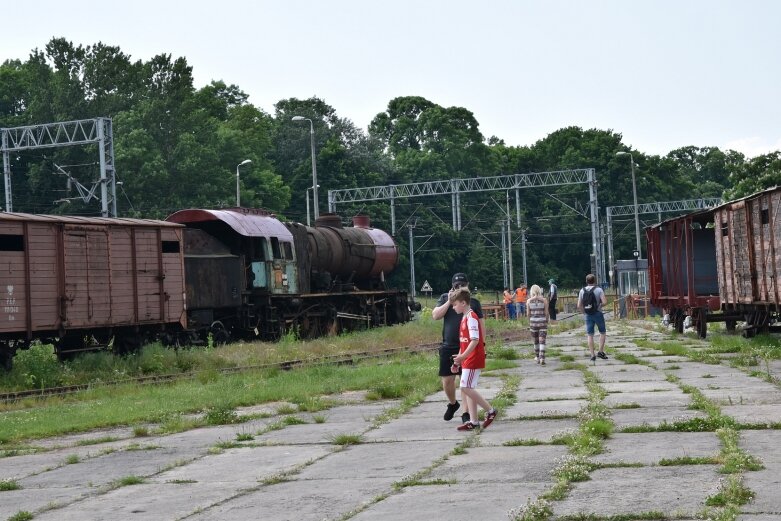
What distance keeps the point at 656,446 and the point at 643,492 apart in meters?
2.37

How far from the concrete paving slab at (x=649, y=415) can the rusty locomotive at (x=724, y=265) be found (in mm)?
9879

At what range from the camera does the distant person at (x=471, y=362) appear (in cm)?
1272

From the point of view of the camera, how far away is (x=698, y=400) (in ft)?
46.4

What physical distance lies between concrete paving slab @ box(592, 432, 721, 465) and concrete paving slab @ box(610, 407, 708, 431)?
67cm

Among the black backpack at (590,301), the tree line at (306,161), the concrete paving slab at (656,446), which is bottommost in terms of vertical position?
the concrete paving slab at (656,446)

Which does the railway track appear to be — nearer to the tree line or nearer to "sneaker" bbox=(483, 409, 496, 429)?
"sneaker" bbox=(483, 409, 496, 429)

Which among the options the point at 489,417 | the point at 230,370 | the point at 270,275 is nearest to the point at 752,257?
the point at 230,370

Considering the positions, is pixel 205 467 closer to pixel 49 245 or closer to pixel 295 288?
pixel 49 245

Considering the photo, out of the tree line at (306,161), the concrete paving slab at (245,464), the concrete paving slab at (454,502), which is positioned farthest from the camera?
the tree line at (306,161)

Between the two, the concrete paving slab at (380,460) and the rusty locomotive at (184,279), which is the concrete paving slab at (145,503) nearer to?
the concrete paving slab at (380,460)

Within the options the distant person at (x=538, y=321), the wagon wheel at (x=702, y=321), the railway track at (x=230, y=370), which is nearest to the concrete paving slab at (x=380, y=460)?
the railway track at (x=230, y=370)

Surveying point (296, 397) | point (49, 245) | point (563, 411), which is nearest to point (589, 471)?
point (563, 411)

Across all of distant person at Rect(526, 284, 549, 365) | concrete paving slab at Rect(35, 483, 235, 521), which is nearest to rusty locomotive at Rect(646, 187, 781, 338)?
distant person at Rect(526, 284, 549, 365)

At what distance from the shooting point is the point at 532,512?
7.61m
